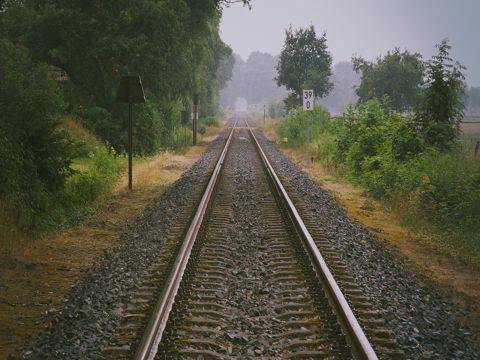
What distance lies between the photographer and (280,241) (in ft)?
24.8

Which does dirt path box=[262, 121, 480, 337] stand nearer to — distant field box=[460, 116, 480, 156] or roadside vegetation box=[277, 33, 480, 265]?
roadside vegetation box=[277, 33, 480, 265]

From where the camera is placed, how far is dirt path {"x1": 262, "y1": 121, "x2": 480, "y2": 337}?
578 cm

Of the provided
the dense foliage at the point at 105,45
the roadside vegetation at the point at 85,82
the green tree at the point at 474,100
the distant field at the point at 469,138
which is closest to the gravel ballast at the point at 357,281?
the roadside vegetation at the point at 85,82

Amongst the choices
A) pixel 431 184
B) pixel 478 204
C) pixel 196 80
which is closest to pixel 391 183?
pixel 431 184

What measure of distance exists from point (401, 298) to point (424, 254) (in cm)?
250

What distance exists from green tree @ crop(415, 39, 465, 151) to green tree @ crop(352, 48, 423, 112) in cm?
4074

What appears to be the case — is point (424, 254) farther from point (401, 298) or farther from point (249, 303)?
point (249, 303)

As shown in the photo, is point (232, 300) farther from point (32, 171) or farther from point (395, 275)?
point (32, 171)

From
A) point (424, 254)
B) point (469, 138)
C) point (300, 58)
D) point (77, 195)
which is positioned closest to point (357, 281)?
point (424, 254)

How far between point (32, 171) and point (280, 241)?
4.69 m

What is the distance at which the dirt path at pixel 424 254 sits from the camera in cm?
578

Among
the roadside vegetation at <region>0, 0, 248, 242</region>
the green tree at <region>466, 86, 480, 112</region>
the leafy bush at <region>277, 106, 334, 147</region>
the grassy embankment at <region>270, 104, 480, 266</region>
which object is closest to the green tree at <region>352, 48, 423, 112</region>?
the leafy bush at <region>277, 106, 334, 147</region>

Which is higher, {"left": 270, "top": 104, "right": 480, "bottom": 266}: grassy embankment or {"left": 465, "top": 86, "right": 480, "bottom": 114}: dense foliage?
{"left": 465, "top": 86, "right": 480, "bottom": 114}: dense foliage

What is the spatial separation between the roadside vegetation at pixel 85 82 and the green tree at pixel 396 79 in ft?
108
